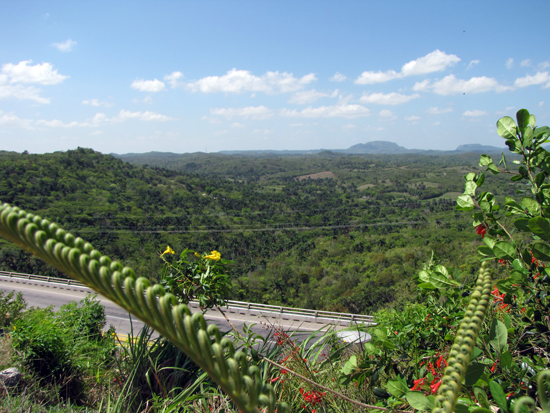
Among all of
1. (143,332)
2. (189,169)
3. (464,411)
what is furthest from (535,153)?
(189,169)

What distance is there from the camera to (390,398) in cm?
164

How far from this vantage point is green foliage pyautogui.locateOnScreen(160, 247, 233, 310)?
9.67ft

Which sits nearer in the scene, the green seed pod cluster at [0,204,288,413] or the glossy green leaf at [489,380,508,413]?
the green seed pod cluster at [0,204,288,413]

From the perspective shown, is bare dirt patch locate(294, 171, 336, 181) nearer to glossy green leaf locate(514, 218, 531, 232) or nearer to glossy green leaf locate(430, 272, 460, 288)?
glossy green leaf locate(430, 272, 460, 288)

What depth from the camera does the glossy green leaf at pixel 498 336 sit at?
1307 mm

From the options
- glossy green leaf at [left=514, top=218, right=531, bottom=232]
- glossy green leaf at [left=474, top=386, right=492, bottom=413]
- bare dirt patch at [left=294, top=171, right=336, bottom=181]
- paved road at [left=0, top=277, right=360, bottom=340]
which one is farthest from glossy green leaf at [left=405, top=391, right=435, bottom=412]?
bare dirt patch at [left=294, top=171, right=336, bottom=181]

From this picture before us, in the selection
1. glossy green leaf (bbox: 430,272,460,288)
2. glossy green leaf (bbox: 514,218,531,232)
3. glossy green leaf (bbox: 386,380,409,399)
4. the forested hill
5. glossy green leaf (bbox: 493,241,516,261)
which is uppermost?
glossy green leaf (bbox: 514,218,531,232)

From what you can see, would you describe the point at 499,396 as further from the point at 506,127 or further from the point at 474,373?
the point at 506,127

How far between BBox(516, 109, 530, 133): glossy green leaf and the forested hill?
16995mm

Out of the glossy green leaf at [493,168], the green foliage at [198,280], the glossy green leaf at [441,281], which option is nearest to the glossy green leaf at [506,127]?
the glossy green leaf at [493,168]

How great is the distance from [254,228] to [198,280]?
52582 mm

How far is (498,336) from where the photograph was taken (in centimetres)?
132

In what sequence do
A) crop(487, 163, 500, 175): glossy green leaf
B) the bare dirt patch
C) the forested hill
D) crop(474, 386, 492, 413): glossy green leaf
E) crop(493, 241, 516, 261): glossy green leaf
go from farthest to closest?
the bare dirt patch
the forested hill
crop(487, 163, 500, 175): glossy green leaf
crop(493, 241, 516, 261): glossy green leaf
crop(474, 386, 492, 413): glossy green leaf

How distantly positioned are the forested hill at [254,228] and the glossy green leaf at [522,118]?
17.0 metres
